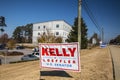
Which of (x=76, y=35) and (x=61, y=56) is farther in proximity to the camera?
(x=76, y=35)

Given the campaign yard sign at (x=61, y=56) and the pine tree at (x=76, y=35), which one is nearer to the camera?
the campaign yard sign at (x=61, y=56)

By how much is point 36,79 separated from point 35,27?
83212 mm

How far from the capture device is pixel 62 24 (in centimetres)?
8300

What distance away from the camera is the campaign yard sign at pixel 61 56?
7.46 metres

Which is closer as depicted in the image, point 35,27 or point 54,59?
point 54,59

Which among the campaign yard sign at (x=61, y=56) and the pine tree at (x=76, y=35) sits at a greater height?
the pine tree at (x=76, y=35)

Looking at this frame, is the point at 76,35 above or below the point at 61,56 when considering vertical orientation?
above

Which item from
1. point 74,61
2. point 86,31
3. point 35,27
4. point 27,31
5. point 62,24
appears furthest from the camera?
point 27,31

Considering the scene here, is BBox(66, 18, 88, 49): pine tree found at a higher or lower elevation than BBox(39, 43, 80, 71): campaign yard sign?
higher

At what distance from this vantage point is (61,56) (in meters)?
7.82

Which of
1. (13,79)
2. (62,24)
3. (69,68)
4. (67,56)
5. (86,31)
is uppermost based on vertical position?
(62,24)

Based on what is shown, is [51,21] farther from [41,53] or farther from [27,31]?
[41,53]

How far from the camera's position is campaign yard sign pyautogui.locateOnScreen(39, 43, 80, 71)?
7.46 meters

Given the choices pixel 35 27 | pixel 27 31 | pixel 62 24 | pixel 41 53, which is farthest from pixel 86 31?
pixel 27 31
